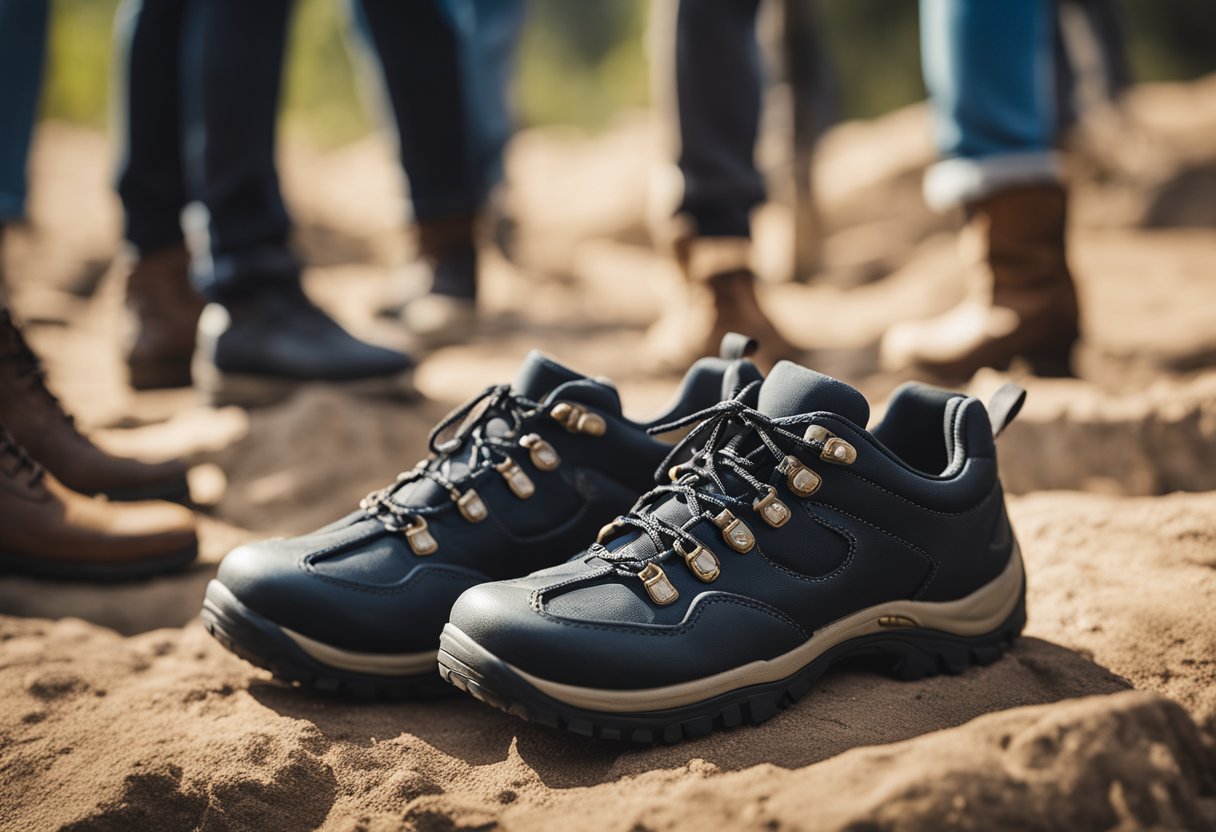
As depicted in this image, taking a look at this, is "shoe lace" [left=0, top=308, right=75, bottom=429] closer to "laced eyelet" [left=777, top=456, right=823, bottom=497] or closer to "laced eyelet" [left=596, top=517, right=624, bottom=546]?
"laced eyelet" [left=596, top=517, right=624, bottom=546]

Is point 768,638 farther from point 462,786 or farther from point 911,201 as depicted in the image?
point 911,201

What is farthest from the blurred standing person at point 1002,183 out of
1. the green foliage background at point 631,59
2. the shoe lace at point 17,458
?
the green foliage background at point 631,59

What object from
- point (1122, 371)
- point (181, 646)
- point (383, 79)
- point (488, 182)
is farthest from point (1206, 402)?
point (488, 182)

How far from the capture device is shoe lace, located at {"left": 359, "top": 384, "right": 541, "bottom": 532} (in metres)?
1.36

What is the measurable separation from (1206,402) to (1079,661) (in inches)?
40.1

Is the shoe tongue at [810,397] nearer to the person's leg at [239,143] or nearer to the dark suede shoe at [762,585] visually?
the dark suede shoe at [762,585]

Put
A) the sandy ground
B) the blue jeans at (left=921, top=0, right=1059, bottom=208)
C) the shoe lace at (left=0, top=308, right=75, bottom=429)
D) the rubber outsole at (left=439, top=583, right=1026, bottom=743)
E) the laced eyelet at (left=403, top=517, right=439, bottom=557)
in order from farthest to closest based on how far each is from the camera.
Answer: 1. the blue jeans at (left=921, top=0, right=1059, bottom=208)
2. the shoe lace at (left=0, top=308, right=75, bottom=429)
3. the laced eyelet at (left=403, top=517, right=439, bottom=557)
4. the rubber outsole at (left=439, top=583, right=1026, bottom=743)
5. the sandy ground

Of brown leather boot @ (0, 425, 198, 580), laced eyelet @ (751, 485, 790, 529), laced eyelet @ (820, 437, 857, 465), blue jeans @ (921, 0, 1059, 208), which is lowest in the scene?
brown leather boot @ (0, 425, 198, 580)

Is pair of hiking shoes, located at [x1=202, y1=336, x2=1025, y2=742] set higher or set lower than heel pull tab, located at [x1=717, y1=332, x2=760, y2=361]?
lower

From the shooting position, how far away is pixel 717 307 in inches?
108

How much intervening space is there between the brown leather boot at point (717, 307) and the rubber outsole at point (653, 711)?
56.7 inches

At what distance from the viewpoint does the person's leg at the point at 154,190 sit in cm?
289

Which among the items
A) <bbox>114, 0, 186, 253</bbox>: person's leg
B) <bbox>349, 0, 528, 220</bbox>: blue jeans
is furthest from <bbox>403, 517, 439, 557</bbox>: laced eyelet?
<bbox>349, 0, 528, 220</bbox>: blue jeans

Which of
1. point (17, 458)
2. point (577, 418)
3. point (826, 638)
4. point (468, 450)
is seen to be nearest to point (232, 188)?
point (17, 458)
